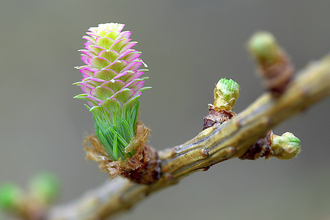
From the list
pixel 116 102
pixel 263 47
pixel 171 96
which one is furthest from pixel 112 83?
pixel 171 96

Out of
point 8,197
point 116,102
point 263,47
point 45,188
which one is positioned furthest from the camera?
point 45,188

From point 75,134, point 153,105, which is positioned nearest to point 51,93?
point 75,134

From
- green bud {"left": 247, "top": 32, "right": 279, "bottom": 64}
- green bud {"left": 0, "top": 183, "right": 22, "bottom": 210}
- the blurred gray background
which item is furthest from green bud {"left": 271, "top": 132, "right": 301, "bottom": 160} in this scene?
the blurred gray background

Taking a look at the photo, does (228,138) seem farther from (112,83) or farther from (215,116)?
(112,83)

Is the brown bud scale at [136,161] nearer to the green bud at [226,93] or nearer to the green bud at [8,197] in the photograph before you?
the green bud at [226,93]

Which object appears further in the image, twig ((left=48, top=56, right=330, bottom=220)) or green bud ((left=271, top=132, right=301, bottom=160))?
green bud ((left=271, top=132, right=301, bottom=160))

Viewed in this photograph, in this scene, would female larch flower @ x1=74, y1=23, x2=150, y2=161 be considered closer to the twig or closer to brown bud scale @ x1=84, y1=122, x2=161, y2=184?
brown bud scale @ x1=84, y1=122, x2=161, y2=184
